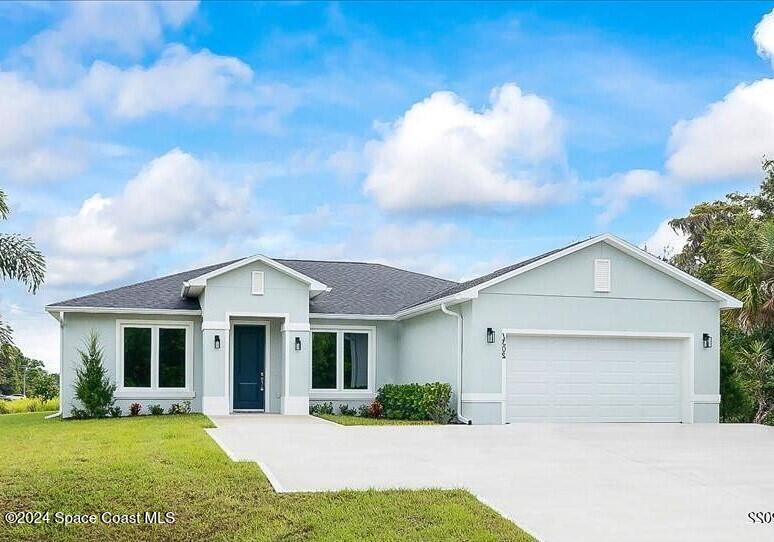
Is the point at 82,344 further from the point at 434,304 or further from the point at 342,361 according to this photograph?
the point at 434,304

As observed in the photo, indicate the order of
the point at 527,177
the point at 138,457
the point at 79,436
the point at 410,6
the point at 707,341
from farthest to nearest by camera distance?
the point at 527,177, the point at 707,341, the point at 410,6, the point at 79,436, the point at 138,457

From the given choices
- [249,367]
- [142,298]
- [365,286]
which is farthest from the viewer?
[365,286]

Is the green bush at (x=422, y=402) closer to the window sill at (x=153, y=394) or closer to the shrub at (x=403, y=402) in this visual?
the shrub at (x=403, y=402)

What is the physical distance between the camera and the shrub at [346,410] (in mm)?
25312

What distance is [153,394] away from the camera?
2441 cm

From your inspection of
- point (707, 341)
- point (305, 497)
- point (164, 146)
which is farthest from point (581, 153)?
point (305, 497)

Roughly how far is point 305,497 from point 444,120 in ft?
49.1

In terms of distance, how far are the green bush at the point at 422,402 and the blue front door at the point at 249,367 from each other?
3.76m

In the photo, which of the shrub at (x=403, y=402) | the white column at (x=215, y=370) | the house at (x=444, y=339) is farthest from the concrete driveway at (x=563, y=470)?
the white column at (x=215, y=370)

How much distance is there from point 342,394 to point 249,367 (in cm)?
255

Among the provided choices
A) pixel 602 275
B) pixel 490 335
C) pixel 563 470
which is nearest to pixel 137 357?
pixel 490 335

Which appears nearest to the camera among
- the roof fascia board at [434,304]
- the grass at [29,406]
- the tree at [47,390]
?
the roof fascia board at [434,304]

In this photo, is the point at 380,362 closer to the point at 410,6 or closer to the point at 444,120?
the point at 444,120

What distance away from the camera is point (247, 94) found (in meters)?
23.1
